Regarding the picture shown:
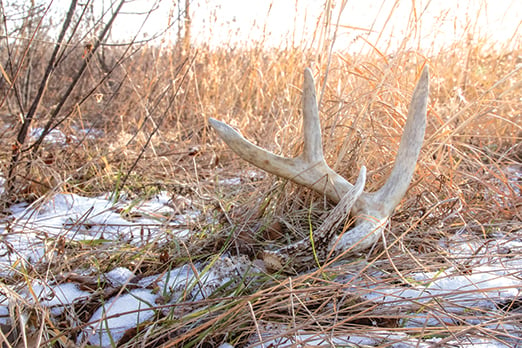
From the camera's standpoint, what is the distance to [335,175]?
1.63 meters

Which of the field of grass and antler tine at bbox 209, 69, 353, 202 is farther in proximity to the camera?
antler tine at bbox 209, 69, 353, 202

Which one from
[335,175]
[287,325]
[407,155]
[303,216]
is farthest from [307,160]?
[287,325]

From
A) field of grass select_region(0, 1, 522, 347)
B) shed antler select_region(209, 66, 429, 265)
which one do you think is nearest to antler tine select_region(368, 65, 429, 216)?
shed antler select_region(209, 66, 429, 265)

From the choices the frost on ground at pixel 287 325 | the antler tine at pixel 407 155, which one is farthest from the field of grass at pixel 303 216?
the antler tine at pixel 407 155

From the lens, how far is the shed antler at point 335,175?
1.40 m

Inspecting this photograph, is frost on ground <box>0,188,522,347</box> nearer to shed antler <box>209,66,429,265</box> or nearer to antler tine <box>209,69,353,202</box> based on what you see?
shed antler <box>209,66,429,265</box>

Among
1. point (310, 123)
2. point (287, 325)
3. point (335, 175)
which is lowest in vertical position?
point (287, 325)

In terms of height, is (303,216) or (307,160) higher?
(307,160)

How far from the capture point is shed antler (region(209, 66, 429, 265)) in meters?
1.40

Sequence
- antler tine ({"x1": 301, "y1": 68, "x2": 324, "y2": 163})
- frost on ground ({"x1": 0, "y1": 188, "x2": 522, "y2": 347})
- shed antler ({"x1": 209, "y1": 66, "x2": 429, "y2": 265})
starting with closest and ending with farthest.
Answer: frost on ground ({"x1": 0, "y1": 188, "x2": 522, "y2": 347}) → shed antler ({"x1": 209, "y1": 66, "x2": 429, "y2": 265}) → antler tine ({"x1": 301, "y1": 68, "x2": 324, "y2": 163})

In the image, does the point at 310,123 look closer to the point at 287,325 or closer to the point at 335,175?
the point at 335,175

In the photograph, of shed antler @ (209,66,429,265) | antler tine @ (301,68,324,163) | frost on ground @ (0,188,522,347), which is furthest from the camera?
antler tine @ (301,68,324,163)

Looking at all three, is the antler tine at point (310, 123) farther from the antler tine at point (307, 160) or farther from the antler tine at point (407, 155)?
the antler tine at point (407, 155)

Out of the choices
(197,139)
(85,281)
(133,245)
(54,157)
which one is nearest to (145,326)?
(85,281)
